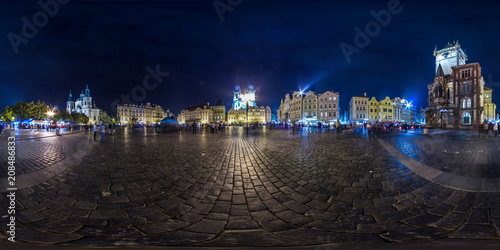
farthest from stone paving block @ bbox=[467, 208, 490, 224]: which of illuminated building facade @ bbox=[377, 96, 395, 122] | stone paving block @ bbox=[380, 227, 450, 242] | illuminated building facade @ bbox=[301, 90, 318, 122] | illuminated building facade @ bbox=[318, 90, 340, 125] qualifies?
illuminated building facade @ bbox=[377, 96, 395, 122]

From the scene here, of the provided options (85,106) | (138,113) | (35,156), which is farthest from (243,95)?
(35,156)

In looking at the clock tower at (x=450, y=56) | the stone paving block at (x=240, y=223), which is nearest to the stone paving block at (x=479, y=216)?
the stone paving block at (x=240, y=223)

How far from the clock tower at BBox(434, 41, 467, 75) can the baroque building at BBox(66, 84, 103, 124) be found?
156 m

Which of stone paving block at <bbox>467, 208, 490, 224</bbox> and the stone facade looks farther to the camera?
the stone facade

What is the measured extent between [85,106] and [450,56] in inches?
6284

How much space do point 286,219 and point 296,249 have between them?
0.59 m

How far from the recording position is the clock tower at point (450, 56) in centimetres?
5069

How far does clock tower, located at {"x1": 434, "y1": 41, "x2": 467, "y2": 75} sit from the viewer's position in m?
50.7

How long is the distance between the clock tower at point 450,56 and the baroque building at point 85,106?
155538 mm

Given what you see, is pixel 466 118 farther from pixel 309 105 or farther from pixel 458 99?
pixel 309 105

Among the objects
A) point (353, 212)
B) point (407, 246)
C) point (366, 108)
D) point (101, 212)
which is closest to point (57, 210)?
point (101, 212)

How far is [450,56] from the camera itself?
51.8 metres

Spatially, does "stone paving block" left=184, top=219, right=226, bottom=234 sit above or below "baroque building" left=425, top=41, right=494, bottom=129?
below

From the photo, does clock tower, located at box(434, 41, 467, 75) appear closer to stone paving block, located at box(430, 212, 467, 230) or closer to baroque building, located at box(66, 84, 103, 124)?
stone paving block, located at box(430, 212, 467, 230)
